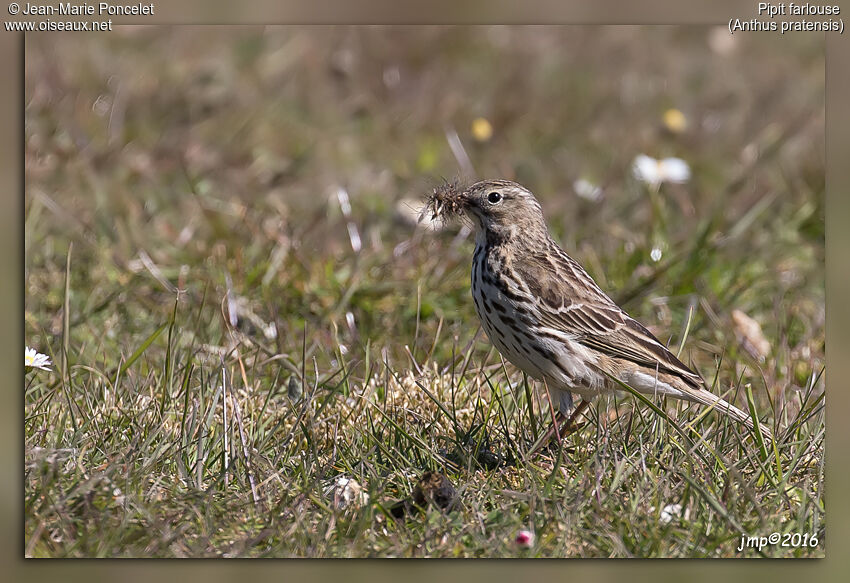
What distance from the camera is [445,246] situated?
7.26 meters

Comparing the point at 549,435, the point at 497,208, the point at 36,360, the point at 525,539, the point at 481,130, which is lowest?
the point at 525,539

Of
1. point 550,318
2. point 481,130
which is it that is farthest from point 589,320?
point 481,130

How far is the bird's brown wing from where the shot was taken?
5.36m

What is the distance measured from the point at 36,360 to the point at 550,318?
2261 mm

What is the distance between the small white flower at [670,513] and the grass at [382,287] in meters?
0.02

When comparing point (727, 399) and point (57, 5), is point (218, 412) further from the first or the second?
point (727, 399)

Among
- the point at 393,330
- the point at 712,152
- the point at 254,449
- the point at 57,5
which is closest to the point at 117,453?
the point at 254,449

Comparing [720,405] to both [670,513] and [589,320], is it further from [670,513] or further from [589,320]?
[670,513]

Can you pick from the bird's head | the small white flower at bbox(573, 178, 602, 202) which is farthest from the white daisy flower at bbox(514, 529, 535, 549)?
the small white flower at bbox(573, 178, 602, 202)

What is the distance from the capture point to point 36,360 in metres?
5.47

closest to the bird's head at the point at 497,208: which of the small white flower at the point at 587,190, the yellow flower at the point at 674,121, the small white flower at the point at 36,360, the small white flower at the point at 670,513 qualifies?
the small white flower at the point at 670,513

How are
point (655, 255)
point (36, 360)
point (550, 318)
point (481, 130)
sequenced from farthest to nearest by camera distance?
point (481, 130) < point (655, 255) < point (36, 360) < point (550, 318)

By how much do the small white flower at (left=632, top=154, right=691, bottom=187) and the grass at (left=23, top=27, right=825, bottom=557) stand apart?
0.30 feet

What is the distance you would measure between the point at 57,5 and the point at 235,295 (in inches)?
94.9
